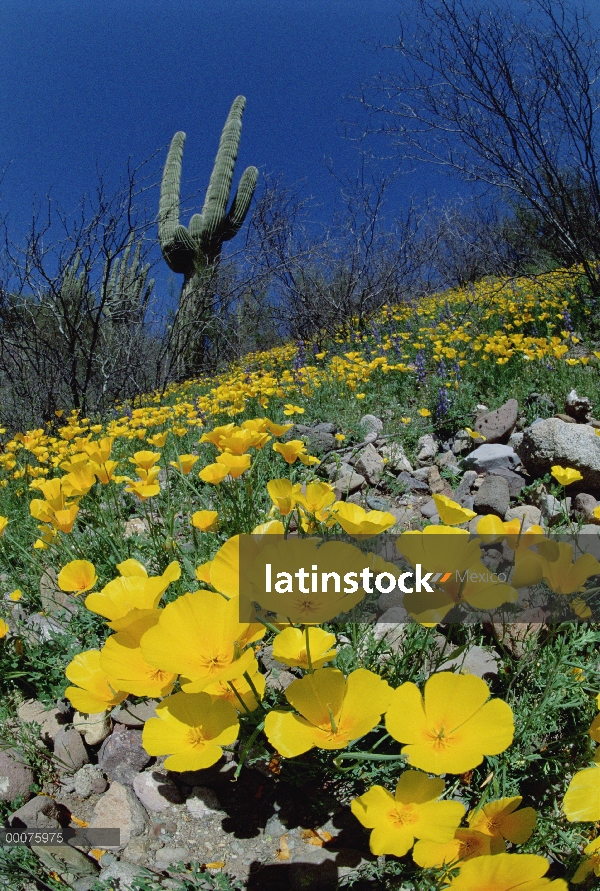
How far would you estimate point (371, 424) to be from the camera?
393cm

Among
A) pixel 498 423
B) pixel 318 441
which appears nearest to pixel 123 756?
pixel 318 441

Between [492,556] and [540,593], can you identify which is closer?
[540,593]

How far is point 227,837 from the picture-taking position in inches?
46.9

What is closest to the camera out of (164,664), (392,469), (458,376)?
(164,664)

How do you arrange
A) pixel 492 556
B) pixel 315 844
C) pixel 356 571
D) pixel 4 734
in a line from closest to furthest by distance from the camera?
pixel 356 571
pixel 315 844
pixel 4 734
pixel 492 556

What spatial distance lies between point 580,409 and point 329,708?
3196 mm

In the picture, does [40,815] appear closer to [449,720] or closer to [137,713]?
[137,713]

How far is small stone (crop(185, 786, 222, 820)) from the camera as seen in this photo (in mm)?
1259

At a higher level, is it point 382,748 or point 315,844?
point 382,748

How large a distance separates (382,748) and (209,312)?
412 inches

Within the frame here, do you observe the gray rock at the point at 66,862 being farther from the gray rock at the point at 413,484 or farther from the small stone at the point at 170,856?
the gray rock at the point at 413,484

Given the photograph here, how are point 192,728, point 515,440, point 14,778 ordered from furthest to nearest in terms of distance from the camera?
point 515,440
point 14,778
point 192,728

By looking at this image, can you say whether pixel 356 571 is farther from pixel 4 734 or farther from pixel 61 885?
pixel 4 734

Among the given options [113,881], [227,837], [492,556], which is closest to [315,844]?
[227,837]
